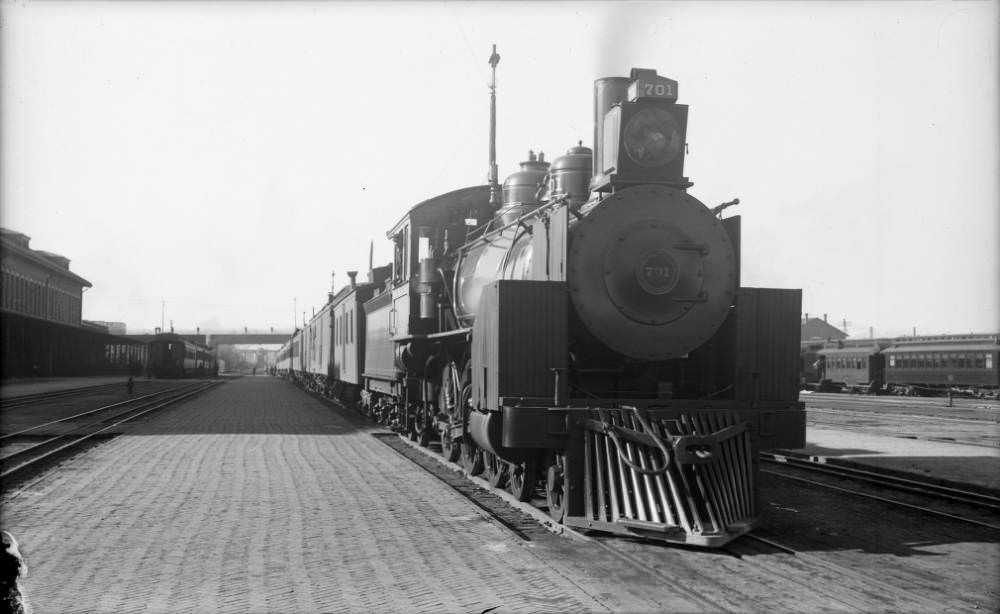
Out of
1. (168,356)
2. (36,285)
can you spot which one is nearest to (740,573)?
(36,285)

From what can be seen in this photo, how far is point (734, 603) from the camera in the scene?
16.9 feet

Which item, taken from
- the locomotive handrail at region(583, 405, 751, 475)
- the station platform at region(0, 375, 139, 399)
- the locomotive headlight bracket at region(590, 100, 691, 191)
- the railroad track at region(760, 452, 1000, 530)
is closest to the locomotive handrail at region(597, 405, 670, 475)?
the locomotive handrail at region(583, 405, 751, 475)

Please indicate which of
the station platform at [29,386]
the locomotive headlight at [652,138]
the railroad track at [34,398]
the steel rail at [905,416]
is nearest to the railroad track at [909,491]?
the locomotive headlight at [652,138]

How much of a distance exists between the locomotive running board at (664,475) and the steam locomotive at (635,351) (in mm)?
14

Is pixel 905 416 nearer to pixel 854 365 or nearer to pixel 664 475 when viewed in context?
pixel 664 475

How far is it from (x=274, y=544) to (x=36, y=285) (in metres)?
44.2

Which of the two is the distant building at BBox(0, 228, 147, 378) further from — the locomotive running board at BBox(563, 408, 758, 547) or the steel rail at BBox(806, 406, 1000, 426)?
the locomotive running board at BBox(563, 408, 758, 547)

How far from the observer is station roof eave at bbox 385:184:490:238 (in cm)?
1286

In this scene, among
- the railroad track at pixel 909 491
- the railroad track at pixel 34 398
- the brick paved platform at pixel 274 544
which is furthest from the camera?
the railroad track at pixel 34 398

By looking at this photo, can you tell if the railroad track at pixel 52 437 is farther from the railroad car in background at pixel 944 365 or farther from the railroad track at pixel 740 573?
the railroad car in background at pixel 944 365

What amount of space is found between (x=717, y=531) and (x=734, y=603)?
1.42 metres

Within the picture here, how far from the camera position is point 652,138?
25.7 feet

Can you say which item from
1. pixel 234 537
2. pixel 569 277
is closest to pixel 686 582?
pixel 569 277

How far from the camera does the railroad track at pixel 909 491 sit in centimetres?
849
